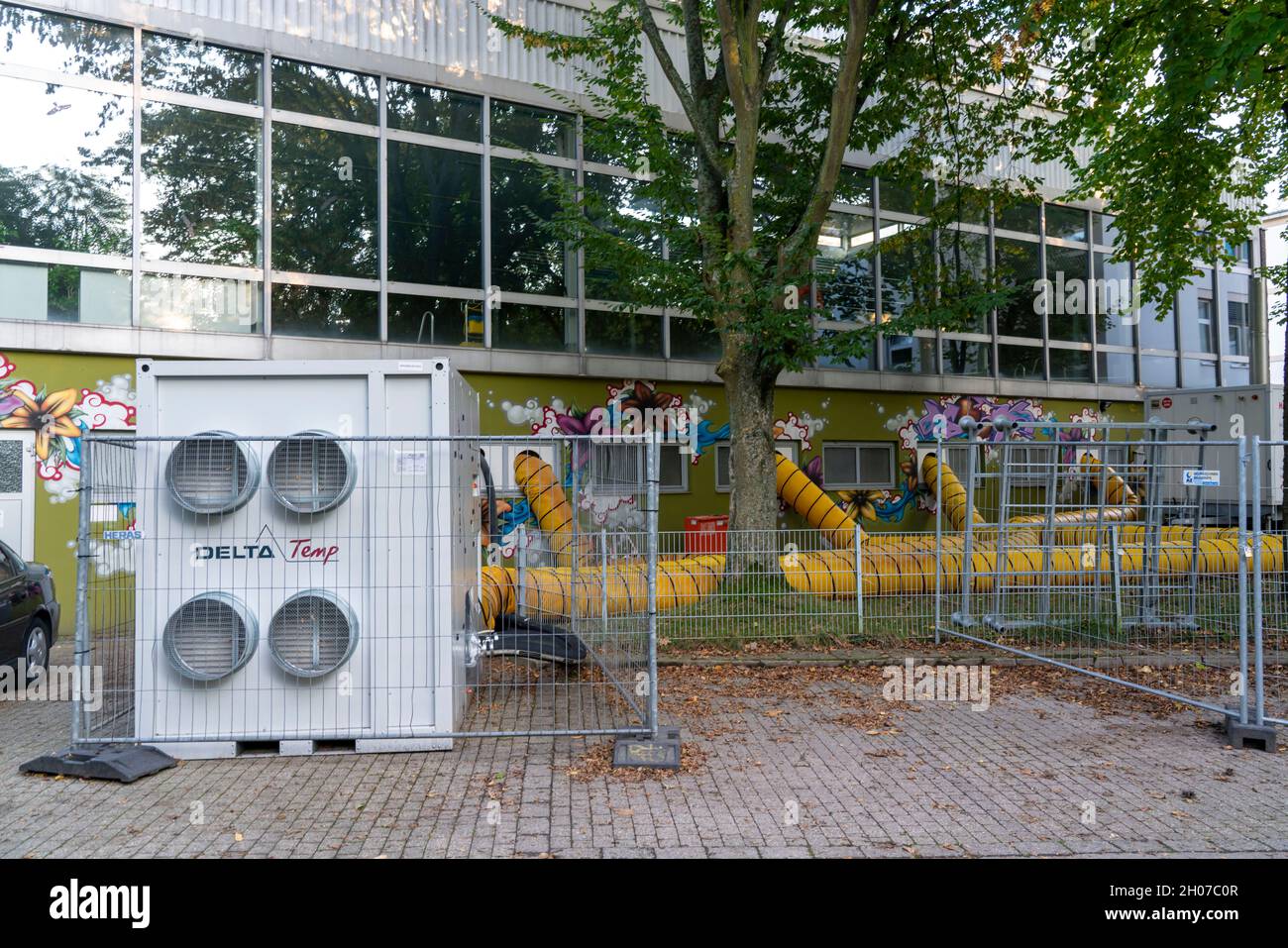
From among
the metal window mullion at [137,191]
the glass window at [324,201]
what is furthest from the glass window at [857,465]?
the metal window mullion at [137,191]

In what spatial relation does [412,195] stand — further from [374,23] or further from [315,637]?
[315,637]

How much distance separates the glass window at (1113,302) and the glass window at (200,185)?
17.3 meters

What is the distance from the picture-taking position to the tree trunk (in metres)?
11.4

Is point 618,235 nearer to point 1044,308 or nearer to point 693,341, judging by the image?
point 693,341

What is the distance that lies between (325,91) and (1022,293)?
14.0m

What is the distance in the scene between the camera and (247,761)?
20.0 feet

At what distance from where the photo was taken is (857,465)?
17.8 metres

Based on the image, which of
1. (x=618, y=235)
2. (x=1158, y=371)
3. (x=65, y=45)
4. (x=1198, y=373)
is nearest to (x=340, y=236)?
(x=65, y=45)

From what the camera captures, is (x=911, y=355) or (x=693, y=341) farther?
(x=911, y=355)

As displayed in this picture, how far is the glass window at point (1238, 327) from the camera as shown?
909 inches

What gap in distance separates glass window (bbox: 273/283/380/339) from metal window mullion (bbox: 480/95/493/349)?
161cm

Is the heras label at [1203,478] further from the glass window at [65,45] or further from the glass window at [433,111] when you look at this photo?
the glass window at [65,45]

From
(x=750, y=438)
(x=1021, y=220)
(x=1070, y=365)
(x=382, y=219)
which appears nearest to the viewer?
(x=750, y=438)

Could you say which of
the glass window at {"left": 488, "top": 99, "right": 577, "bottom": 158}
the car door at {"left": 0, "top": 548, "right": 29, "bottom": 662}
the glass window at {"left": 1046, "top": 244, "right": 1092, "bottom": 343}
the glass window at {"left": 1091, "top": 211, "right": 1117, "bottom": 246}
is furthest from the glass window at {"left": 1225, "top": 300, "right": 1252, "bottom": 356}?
the car door at {"left": 0, "top": 548, "right": 29, "bottom": 662}
